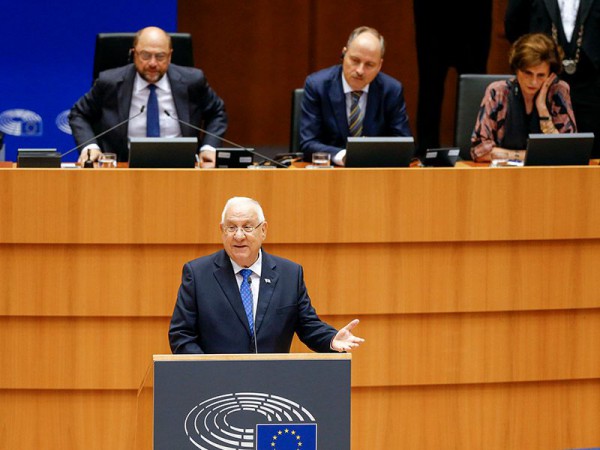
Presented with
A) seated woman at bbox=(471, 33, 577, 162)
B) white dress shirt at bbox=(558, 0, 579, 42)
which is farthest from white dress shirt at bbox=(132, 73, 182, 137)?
white dress shirt at bbox=(558, 0, 579, 42)

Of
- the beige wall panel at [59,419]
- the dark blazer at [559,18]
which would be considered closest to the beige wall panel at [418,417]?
the beige wall panel at [59,419]

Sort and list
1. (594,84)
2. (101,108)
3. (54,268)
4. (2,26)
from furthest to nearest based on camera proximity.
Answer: (2,26) < (594,84) < (101,108) < (54,268)

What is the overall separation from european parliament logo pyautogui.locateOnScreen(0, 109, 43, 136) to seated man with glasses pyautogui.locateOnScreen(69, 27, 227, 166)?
1432 mm

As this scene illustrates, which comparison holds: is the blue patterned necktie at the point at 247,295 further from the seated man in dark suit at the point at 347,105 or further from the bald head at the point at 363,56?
the bald head at the point at 363,56

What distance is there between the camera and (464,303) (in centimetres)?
476

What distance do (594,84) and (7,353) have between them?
347cm

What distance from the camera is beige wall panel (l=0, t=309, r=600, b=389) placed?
4629mm

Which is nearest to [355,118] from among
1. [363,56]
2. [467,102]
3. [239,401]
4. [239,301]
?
[363,56]

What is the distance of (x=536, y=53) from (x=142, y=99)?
1974 millimetres

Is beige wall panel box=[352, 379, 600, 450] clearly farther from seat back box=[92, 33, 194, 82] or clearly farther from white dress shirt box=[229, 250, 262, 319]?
seat back box=[92, 33, 194, 82]

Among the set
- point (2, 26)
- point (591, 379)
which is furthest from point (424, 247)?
point (2, 26)

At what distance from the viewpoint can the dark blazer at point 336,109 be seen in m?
5.62

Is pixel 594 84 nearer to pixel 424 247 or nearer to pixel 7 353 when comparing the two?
pixel 424 247

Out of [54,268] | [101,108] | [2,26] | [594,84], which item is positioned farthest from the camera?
[2,26]
